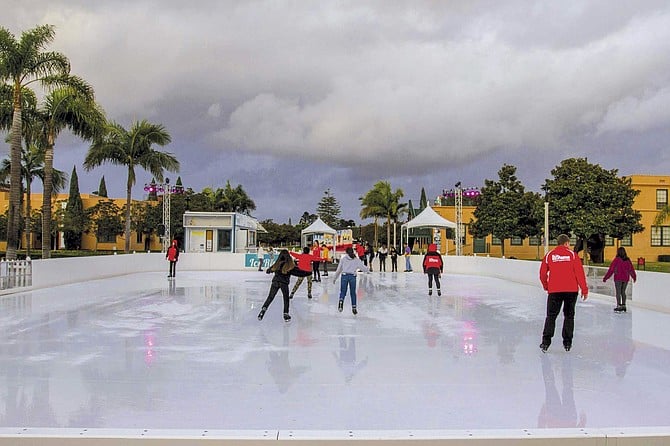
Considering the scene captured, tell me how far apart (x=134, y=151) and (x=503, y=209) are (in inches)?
968

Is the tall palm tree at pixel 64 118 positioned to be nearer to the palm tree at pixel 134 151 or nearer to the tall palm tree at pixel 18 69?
the tall palm tree at pixel 18 69

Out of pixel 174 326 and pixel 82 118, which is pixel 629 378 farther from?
pixel 82 118

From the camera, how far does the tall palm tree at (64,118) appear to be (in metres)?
22.4

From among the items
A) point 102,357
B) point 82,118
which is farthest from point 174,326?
point 82,118

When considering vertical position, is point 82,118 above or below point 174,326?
above

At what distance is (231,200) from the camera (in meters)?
66.0

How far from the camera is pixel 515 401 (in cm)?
527

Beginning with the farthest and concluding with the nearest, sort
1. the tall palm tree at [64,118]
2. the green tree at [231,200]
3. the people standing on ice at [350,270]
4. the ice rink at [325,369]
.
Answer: the green tree at [231,200]
the tall palm tree at [64,118]
the people standing on ice at [350,270]
the ice rink at [325,369]

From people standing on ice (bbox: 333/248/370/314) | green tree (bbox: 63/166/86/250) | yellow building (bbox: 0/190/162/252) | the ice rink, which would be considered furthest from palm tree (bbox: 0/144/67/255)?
people standing on ice (bbox: 333/248/370/314)

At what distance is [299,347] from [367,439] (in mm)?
4416

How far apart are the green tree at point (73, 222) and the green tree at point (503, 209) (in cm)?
3483

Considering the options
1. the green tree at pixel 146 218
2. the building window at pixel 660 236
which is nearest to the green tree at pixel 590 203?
the building window at pixel 660 236

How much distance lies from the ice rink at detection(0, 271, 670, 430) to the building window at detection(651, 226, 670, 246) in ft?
110

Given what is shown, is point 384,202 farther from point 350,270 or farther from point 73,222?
point 350,270
